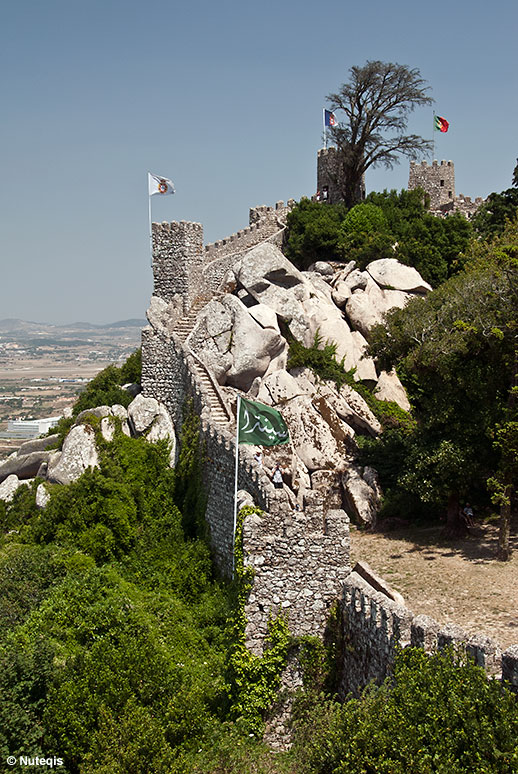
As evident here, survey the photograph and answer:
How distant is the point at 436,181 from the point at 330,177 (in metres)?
8.76

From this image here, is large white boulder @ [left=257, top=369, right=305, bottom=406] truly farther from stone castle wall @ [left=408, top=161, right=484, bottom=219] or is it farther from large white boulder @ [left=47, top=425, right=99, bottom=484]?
stone castle wall @ [left=408, top=161, right=484, bottom=219]

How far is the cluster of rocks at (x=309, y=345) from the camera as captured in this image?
21.8 meters

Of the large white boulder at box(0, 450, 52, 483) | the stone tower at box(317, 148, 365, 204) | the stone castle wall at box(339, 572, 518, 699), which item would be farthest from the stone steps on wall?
the stone tower at box(317, 148, 365, 204)

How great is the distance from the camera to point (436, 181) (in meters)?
42.3

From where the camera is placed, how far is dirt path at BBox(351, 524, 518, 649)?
42.9ft

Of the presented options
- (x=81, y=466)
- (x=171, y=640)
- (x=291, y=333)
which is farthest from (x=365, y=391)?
(x=171, y=640)

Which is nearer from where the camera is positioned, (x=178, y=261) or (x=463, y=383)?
(x=463, y=383)

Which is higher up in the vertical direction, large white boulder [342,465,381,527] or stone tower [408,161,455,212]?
stone tower [408,161,455,212]

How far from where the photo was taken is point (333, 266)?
30.3 m

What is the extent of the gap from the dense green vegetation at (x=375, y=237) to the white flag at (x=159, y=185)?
238 inches

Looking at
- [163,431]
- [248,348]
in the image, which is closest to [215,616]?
[163,431]

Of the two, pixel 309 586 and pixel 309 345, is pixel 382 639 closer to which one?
pixel 309 586

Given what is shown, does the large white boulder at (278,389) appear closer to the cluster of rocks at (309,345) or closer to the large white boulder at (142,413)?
the cluster of rocks at (309,345)

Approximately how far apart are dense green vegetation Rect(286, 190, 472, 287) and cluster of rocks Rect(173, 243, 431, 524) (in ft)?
3.35
